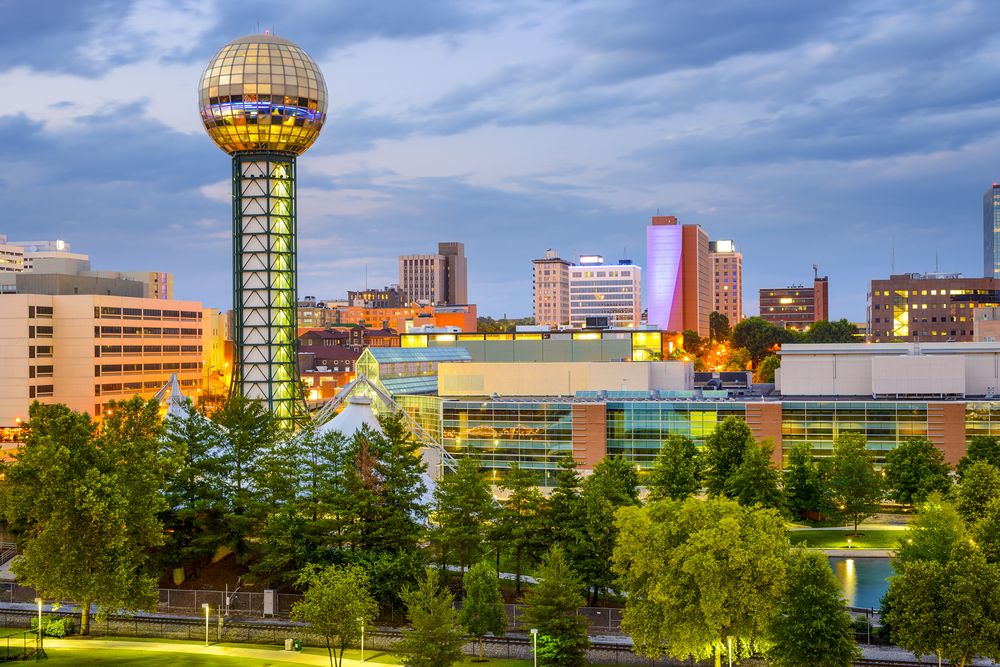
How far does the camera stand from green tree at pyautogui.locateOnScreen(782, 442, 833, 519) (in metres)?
83.5

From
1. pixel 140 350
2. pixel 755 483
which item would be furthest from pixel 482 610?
pixel 140 350

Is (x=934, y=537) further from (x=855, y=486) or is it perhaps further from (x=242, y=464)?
(x=242, y=464)

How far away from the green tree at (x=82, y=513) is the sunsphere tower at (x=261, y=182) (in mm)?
63834

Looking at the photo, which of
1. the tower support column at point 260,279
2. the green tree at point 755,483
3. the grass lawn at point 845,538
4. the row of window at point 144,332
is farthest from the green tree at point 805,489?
the row of window at point 144,332

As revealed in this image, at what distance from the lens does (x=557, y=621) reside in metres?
52.3

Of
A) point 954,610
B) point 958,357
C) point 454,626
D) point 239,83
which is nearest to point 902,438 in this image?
point 958,357

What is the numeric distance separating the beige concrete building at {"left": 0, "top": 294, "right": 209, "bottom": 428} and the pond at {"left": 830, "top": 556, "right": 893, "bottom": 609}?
10135cm

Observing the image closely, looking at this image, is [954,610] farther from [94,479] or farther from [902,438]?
[902,438]

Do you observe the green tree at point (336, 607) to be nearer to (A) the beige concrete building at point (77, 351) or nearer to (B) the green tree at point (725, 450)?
(B) the green tree at point (725, 450)

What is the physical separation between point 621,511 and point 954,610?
51.3ft

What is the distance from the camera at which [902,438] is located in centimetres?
9488

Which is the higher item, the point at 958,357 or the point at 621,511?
the point at 958,357

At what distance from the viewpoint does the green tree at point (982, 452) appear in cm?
8162

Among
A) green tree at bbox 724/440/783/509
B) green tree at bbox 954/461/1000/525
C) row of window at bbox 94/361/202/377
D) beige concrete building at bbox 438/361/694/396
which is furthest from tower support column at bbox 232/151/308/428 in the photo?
green tree at bbox 954/461/1000/525
